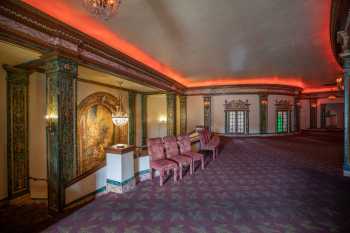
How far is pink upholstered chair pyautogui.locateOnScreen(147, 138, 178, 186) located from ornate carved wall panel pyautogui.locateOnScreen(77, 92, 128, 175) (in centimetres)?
282

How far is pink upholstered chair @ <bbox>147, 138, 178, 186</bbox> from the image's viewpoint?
151 inches

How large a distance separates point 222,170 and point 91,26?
4.84 metres

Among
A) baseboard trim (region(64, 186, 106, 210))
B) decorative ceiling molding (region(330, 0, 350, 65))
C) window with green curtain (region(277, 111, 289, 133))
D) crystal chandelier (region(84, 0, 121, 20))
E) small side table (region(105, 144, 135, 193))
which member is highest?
decorative ceiling molding (region(330, 0, 350, 65))

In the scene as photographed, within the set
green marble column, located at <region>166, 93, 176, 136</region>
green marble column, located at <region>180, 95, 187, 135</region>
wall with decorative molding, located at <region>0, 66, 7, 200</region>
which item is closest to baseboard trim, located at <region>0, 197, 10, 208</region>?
wall with decorative molding, located at <region>0, 66, 7, 200</region>

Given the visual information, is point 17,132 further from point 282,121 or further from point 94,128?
point 282,121

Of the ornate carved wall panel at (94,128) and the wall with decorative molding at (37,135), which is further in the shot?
the ornate carved wall panel at (94,128)

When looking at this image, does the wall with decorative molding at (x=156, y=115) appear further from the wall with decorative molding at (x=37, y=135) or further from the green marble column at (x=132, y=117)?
the wall with decorative molding at (x=37, y=135)

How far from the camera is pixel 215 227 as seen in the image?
2.38 meters

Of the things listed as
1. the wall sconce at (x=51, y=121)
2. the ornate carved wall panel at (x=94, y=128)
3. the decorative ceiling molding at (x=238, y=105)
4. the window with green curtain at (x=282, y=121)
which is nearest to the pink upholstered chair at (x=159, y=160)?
the wall sconce at (x=51, y=121)

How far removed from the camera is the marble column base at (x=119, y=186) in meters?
3.47

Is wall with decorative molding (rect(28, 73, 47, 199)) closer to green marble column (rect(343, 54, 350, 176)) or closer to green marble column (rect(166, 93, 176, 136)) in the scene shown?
green marble column (rect(166, 93, 176, 136))

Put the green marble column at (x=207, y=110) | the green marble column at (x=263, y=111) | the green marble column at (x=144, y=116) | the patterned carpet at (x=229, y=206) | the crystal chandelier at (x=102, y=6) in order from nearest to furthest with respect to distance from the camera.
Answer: the crystal chandelier at (x=102, y=6) < the patterned carpet at (x=229, y=206) < the green marble column at (x=144, y=116) < the green marble column at (x=263, y=111) < the green marble column at (x=207, y=110)

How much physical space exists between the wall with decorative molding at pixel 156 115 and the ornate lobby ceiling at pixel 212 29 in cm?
423

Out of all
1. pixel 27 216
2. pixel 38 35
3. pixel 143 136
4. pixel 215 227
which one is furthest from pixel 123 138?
pixel 215 227
